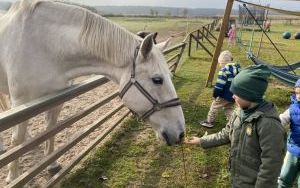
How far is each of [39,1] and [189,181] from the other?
2687 mm

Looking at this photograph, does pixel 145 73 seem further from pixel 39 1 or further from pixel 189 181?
pixel 189 181

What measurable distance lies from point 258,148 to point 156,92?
98cm

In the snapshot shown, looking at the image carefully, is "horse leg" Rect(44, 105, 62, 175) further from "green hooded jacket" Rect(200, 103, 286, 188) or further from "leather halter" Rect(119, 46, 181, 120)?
"green hooded jacket" Rect(200, 103, 286, 188)

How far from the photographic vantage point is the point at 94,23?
333cm

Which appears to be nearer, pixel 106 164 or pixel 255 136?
pixel 255 136

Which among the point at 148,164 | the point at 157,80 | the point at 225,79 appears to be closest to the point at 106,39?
the point at 157,80

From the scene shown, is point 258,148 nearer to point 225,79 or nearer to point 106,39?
point 106,39

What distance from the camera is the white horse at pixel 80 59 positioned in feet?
10.3

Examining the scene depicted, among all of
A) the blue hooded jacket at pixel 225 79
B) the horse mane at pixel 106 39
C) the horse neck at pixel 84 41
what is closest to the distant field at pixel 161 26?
the blue hooded jacket at pixel 225 79

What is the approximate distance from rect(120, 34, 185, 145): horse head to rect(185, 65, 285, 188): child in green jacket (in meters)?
0.52

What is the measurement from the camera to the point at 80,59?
3531mm

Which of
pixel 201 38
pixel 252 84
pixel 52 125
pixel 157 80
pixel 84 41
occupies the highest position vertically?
pixel 84 41

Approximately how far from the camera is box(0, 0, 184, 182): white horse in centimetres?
314

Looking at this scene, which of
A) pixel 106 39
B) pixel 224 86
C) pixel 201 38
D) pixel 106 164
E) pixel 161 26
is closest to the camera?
pixel 106 39
